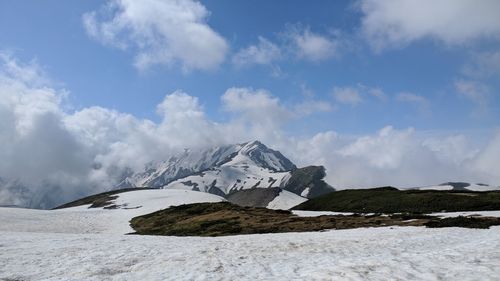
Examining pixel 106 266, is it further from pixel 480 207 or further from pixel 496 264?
pixel 480 207

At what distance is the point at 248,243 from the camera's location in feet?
94.6

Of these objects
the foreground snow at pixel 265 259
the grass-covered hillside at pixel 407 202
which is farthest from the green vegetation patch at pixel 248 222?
the grass-covered hillside at pixel 407 202

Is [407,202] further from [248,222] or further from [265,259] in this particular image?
[265,259]

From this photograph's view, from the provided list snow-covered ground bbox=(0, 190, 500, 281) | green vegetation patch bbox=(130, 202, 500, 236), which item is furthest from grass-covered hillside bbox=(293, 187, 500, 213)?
snow-covered ground bbox=(0, 190, 500, 281)

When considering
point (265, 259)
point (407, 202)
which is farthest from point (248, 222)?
point (407, 202)

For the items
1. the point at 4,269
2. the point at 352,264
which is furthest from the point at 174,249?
the point at 352,264

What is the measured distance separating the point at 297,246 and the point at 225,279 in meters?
10.7

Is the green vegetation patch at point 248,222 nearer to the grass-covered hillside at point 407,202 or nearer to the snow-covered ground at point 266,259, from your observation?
the snow-covered ground at point 266,259

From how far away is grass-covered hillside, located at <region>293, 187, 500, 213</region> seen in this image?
76.6 meters

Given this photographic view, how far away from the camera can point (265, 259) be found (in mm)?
22141

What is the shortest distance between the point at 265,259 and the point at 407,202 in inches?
2980

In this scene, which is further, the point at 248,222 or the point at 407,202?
the point at 407,202

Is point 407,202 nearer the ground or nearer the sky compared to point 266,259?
nearer the sky

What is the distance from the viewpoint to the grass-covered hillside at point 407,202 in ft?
251
